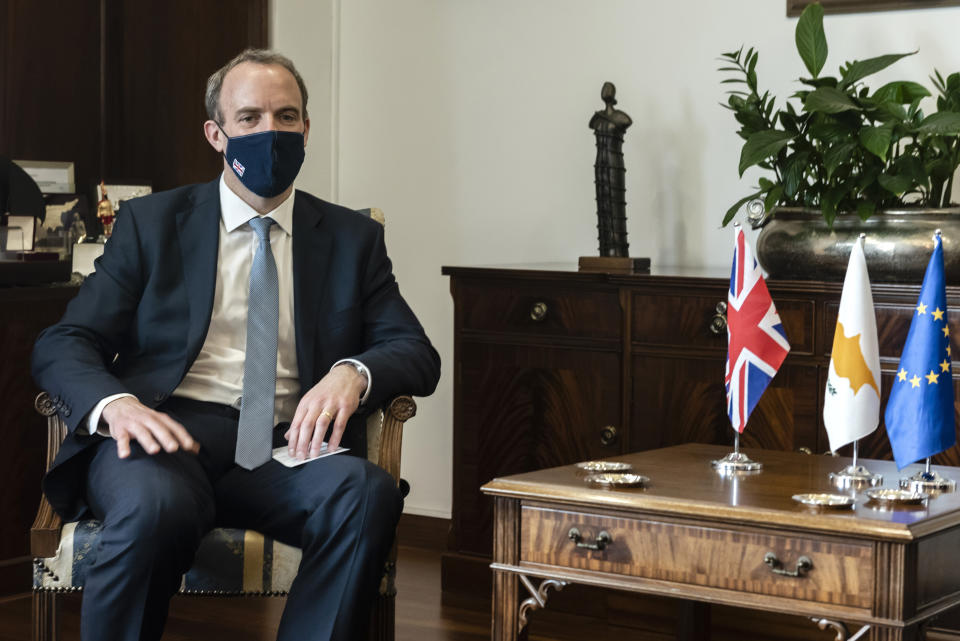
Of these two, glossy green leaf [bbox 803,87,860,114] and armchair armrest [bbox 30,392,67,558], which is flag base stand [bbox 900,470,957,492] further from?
armchair armrest [bbox 30,392,67,558]

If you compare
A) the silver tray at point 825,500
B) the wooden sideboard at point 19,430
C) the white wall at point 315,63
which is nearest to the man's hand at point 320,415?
the silver tray at point 825,500

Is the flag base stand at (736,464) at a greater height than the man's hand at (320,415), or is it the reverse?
the man's hand at (320,415)

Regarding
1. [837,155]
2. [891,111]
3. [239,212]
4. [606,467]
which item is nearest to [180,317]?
[239,212]

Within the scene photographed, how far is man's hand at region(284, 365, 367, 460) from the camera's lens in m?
2.55

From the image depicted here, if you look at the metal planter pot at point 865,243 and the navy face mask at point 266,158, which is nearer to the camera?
the navy face mask at point 266,158

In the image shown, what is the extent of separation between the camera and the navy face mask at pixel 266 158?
273cm

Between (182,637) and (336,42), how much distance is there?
2.26 m

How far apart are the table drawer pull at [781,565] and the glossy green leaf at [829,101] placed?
1.42 m

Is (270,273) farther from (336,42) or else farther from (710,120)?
(336,42)

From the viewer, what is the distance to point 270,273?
2779 mm

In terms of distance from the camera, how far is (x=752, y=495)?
7.14ft

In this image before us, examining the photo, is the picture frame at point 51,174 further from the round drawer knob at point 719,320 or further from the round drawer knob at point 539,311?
the round drawer knob at point 719,320

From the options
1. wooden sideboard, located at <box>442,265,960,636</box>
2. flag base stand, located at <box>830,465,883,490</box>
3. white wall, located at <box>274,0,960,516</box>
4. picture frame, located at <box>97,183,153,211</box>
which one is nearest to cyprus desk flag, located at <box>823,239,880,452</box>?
flag base stand, located at <box>830,465,883,490</box>

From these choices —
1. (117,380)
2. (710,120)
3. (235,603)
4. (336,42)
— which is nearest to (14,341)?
(235,603)
